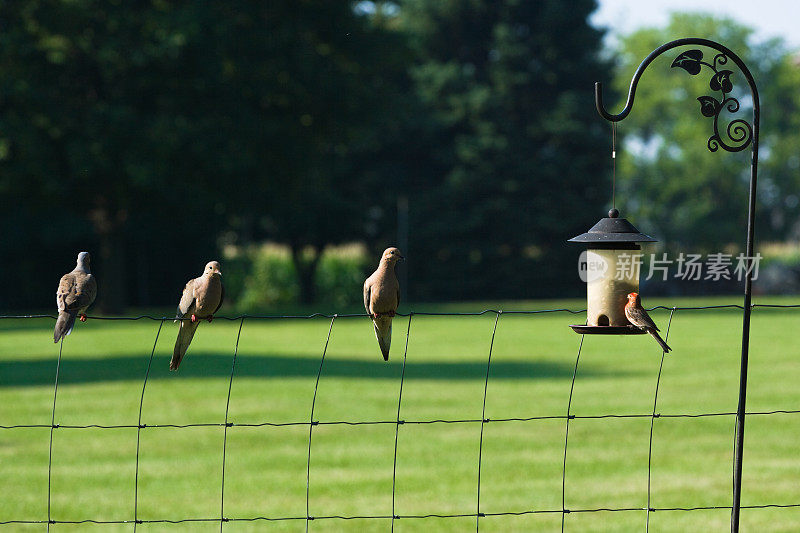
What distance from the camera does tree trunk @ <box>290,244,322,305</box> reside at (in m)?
47.1

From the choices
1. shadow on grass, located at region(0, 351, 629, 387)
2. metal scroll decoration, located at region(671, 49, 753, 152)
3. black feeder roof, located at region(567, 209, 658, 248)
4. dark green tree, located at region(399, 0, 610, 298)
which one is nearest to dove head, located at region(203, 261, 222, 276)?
black feeder roof, located at region(567, 209, 658, 248)

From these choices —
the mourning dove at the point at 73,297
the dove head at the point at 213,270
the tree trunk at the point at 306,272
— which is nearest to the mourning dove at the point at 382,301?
the dove head at the point at 213,270

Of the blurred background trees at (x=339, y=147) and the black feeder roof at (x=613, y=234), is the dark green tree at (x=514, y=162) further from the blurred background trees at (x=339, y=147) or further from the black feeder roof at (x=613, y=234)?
the black feeder roof at (x=613, y=234)

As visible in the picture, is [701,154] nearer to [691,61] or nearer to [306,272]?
[306,272]

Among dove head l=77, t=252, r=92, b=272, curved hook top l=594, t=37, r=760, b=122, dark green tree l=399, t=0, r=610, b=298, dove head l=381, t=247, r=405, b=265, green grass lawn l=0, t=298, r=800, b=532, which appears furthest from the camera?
dark green tree l=399, t=0, r=610, b=298

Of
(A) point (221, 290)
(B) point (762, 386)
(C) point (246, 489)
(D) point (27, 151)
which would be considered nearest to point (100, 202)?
(D) point (27, 151)

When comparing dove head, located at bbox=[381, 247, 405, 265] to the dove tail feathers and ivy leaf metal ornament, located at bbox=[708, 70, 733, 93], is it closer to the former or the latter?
the dove tail feathers

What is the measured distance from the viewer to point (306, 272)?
1865 inches

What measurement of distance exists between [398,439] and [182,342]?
802 cm

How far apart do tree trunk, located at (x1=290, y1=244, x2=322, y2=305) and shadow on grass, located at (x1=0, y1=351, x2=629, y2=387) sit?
2560 cm

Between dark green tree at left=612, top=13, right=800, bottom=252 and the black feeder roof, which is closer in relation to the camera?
the black feeder roof

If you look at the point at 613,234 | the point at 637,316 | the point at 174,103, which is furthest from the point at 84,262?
the point at 174,103

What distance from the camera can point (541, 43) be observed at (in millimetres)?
48906

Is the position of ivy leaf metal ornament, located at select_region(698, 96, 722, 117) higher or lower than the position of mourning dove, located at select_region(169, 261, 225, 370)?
higher
